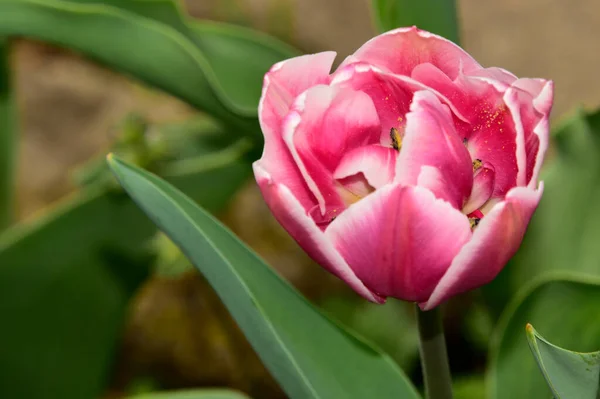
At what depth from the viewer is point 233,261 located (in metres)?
0.37

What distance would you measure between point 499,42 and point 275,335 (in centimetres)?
100

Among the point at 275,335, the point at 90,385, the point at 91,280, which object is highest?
the point at 275,335

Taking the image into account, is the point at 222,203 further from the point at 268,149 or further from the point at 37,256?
the point at 268,149

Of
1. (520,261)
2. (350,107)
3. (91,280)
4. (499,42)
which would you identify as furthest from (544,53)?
(350,107)

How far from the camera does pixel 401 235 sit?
308mm

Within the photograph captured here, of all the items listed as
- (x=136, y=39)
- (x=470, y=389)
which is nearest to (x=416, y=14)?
(x=136, y=39)

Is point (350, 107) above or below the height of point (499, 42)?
above

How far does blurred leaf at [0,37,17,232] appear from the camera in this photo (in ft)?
2.62

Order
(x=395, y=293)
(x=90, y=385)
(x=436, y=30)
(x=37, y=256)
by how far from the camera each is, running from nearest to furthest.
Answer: (x=395, y=293)
(x=436, y=30)
(x=37, y=256)
(x=90, y=385)

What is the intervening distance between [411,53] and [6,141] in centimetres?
59

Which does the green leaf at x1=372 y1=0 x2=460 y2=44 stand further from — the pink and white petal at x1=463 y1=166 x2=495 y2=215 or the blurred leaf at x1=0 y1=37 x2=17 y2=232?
the blurred leaf at x1=0 y1=37 x2=17 y2=232

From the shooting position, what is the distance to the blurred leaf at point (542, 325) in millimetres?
481

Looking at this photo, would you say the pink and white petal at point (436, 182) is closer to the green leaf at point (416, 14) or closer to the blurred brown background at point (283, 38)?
the green leaf at point (416, 14)

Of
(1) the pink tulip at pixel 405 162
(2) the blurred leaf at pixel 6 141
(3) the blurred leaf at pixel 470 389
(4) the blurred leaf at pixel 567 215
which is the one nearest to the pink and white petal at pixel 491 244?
(1) the pink tulip at pixel 405 162
